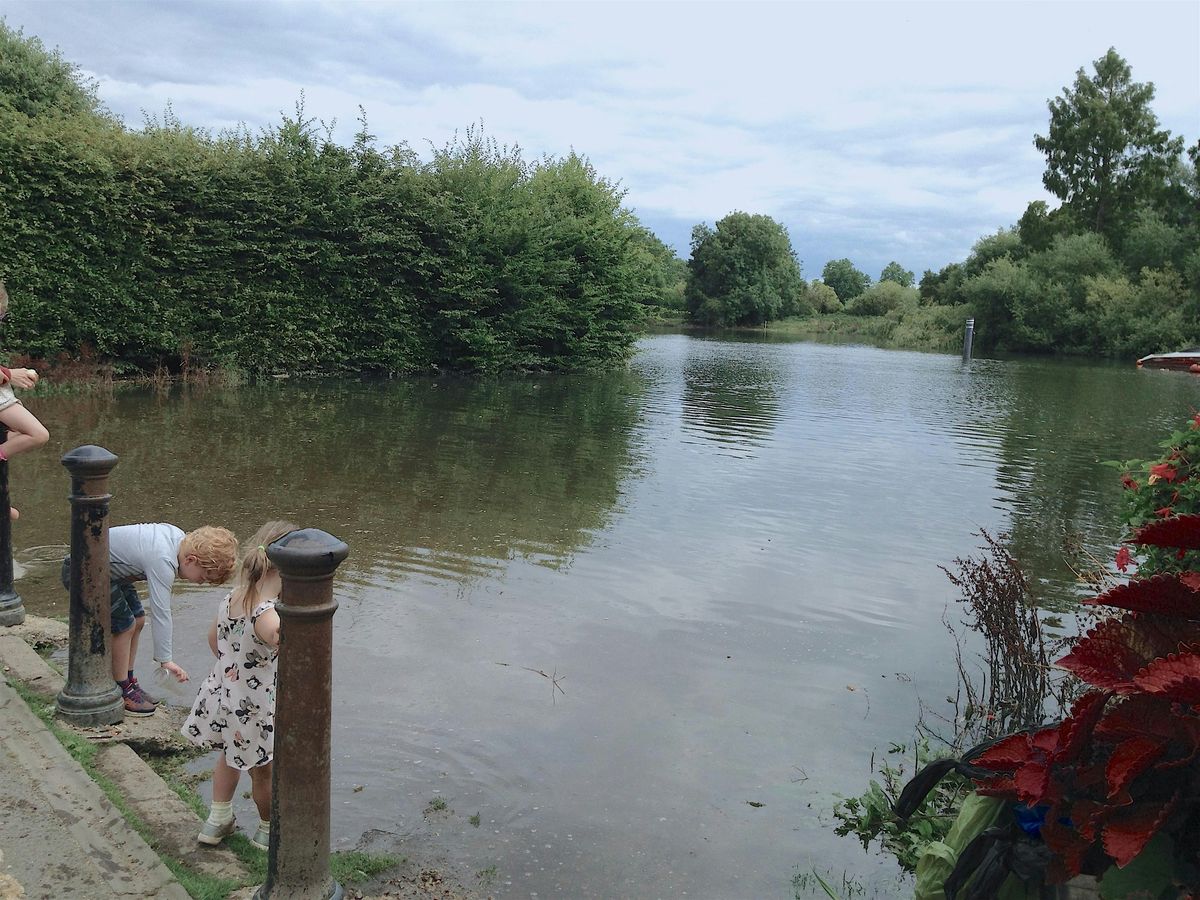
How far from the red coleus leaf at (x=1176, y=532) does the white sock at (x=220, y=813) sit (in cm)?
314

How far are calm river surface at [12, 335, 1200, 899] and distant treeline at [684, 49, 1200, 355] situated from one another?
3665 cm

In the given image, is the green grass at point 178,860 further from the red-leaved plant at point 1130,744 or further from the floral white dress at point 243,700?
the red-leaved plant at point 1130,744

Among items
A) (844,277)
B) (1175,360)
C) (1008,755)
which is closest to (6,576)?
(1008,755)

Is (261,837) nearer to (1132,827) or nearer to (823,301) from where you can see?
(1132,827)

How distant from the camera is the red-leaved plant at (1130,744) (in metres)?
2.10

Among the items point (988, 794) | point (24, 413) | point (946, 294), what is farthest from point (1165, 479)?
point (946, 294)

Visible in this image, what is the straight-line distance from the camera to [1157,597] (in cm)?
235

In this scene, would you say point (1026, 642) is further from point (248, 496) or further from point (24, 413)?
point (248, 496)

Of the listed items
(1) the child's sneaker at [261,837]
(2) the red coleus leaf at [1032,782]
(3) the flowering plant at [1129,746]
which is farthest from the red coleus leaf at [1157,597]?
(1) the child's sneaker at [261,837]

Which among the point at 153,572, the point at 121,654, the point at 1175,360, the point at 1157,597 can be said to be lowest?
the point at 121,654

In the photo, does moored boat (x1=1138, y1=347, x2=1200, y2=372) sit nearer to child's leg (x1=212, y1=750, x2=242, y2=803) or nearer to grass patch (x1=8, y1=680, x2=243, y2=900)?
child's leg (x1=212, y1=750, x2=242, y2=803)

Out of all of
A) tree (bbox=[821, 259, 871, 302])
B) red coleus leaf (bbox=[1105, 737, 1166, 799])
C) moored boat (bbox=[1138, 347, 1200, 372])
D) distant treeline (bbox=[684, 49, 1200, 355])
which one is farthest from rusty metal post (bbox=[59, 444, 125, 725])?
tree (bbox=[821, 259, 871, 302])

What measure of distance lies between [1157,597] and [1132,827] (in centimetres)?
54

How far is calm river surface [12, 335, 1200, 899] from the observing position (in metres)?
4.25
